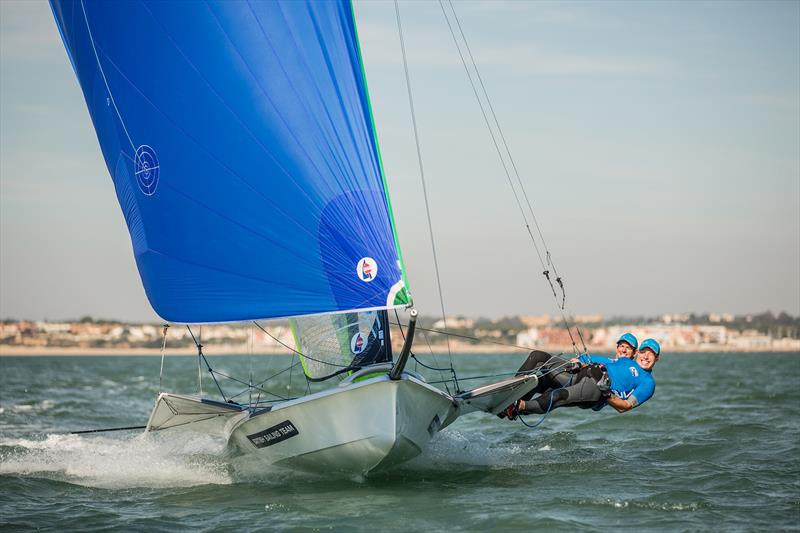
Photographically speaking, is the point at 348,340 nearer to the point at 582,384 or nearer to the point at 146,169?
the point at 582,384

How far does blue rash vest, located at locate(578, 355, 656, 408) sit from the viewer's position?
34.6 ft

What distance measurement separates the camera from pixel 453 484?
10039 mm

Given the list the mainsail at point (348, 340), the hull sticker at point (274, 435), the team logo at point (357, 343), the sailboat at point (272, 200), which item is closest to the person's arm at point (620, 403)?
the sailboat at point (272, 200)

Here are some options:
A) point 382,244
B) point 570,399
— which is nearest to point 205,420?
point 382,244

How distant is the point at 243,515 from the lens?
28.6 feet

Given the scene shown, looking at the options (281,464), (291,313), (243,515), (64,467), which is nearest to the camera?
(243,515)

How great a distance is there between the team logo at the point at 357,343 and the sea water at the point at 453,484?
1.25 metres

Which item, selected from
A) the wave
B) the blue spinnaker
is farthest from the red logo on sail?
the wave

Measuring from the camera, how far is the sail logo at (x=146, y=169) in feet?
33.3

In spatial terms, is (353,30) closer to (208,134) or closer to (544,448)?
(208,134)

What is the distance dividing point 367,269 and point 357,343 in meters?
1.93

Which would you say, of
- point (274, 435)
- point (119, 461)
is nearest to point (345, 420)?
point (274, 435)

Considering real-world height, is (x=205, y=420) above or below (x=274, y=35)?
below

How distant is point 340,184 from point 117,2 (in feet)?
10.1
